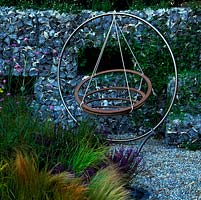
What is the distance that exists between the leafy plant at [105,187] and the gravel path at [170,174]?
85cm

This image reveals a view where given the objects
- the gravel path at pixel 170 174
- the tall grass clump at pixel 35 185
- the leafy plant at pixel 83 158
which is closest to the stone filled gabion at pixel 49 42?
the gravel path at pixel 170 174

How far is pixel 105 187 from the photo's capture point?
12.1ft

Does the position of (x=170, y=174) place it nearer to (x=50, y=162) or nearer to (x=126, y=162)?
(x=126, y=162)

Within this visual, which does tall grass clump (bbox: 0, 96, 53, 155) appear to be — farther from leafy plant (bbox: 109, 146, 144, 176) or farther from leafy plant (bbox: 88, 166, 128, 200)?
leafy plant (bbox: 88, 166, 128, 200)

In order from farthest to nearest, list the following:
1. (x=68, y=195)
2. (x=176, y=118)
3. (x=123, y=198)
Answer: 1. (x=176, y=118)
2. (x=123, y=198)
3. (x=68, y=195)

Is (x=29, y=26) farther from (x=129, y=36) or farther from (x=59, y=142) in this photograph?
(x=59, y=142)

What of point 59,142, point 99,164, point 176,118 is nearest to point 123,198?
point 99,164

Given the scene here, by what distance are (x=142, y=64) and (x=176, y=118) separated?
930 millimetres

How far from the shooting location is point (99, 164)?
436cm

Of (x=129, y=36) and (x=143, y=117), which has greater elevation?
(x=129, y=36)

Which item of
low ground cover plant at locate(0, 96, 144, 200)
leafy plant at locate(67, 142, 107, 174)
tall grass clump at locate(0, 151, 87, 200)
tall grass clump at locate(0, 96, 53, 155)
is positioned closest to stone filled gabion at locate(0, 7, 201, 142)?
low ground cover plant at locate(0, 96, 144, 200)

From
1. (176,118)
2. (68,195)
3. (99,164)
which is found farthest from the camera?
(176,118)

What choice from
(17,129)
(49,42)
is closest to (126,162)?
(17,129)

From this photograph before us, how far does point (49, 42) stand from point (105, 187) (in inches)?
156
